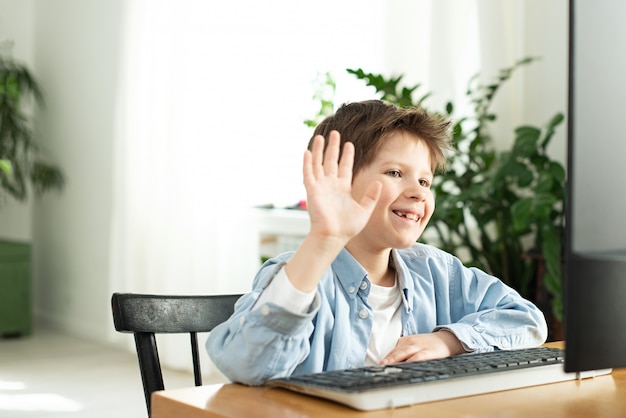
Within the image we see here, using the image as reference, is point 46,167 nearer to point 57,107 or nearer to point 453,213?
point 57,107

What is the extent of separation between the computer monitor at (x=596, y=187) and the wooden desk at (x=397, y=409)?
17 cm

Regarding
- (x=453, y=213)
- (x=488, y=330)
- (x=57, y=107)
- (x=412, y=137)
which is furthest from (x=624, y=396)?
(x=57, y=107)

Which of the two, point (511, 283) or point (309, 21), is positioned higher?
point (309, 21)

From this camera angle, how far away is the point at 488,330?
133cm

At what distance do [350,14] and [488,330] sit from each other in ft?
10.7

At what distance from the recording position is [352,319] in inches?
51.3

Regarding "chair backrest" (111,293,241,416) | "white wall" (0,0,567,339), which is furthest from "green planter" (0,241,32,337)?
"chair backrest" (111,293,241,416)

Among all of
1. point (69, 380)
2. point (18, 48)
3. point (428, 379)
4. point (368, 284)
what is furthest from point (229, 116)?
point (428, 379)

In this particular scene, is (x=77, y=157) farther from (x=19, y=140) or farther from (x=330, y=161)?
(x=330, y=161)

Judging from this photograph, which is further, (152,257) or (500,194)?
(152,257)

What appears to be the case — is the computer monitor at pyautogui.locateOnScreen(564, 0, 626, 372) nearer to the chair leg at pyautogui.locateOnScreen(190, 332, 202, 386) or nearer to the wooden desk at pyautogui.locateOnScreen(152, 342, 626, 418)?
the wooden desk at pyautogui.locateOnScreen(152, 342, 626, 418)

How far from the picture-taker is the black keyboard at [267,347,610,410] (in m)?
0.95

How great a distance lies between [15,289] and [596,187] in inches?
209

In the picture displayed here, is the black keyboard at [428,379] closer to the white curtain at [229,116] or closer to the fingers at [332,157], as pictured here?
the fingers at [332,157]
